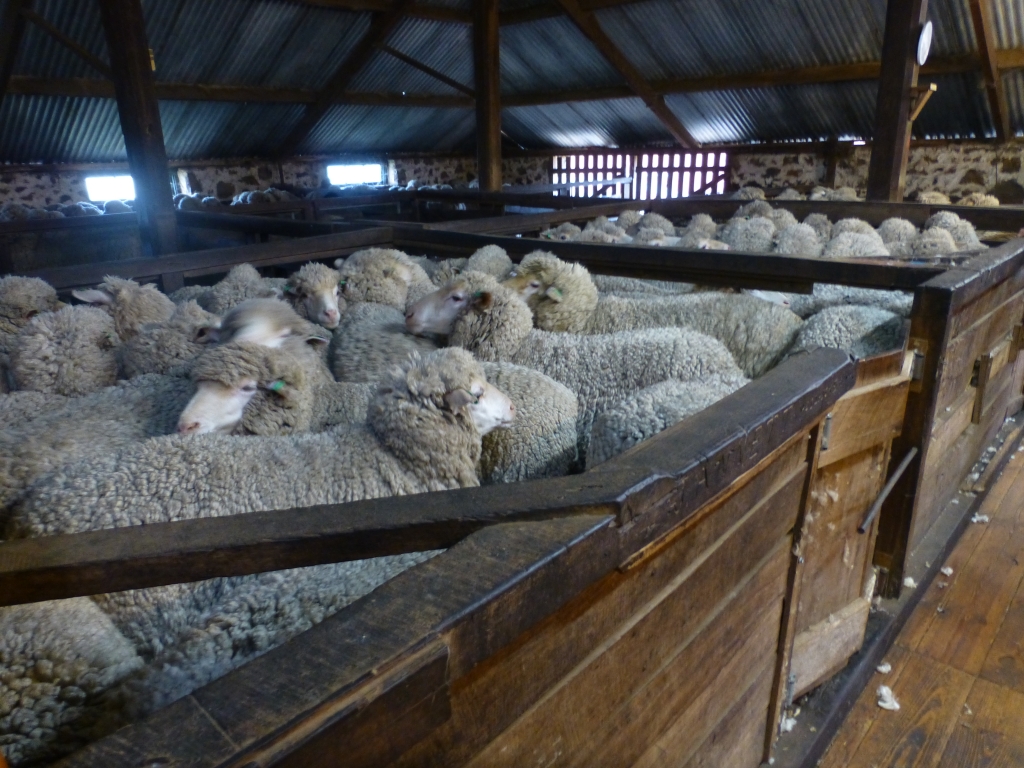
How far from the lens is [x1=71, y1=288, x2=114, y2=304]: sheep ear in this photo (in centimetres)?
267

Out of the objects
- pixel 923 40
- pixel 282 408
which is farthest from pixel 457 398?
pixel 923 40

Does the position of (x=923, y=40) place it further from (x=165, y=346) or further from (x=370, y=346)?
(x=165, y=346)

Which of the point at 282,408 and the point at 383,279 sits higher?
the point at 383,279

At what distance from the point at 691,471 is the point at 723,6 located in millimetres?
9682

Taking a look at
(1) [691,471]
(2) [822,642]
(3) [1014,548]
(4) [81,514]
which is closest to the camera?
(1) [691,471]

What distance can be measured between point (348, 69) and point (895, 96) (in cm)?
888

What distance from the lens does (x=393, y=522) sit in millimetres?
776

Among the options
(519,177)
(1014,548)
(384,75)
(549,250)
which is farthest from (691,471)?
(519,177)

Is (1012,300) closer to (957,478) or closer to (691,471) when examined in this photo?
(957,478)

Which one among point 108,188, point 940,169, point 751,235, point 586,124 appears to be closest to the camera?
point 751,235

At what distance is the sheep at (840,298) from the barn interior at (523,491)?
0.04 meters

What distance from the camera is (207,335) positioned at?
92.6 inches

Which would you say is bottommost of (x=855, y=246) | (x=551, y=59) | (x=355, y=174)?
(x=855, y=246)

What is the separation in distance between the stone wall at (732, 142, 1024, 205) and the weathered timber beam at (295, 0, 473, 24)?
18.9 feet
